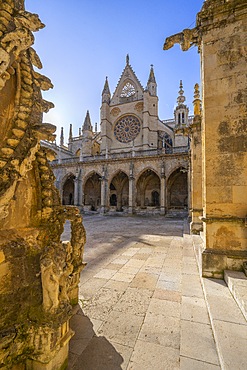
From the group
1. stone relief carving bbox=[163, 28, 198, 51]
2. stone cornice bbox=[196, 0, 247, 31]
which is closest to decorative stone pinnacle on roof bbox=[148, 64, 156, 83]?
stone relief carving bbox=[163, 28, 198, 51]

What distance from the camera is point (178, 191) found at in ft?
79.2

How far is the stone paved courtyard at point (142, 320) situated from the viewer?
1.87m

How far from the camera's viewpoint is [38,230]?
1815mm

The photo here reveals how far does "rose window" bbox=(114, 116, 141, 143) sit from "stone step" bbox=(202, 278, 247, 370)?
89.3ft

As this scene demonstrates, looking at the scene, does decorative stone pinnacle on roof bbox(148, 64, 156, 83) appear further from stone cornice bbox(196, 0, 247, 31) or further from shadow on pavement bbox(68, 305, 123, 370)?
shadow on pavement bbox(68, 305, 123, 370)

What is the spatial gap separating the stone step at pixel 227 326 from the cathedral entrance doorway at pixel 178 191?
21.0m

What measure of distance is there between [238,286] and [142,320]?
66.4 inches

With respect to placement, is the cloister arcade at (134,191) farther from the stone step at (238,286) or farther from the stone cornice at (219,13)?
the stone step at (238,286)

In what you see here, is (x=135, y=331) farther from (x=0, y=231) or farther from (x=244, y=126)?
(x=244, y=126)

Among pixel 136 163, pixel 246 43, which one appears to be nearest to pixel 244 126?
pixel 246 43

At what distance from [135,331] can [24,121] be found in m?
2.82

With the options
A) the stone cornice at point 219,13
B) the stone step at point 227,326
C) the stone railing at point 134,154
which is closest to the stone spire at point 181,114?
the stone railing at point 134,154

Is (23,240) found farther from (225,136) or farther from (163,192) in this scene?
(163,192)

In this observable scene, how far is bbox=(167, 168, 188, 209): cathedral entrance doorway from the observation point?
23.6m
